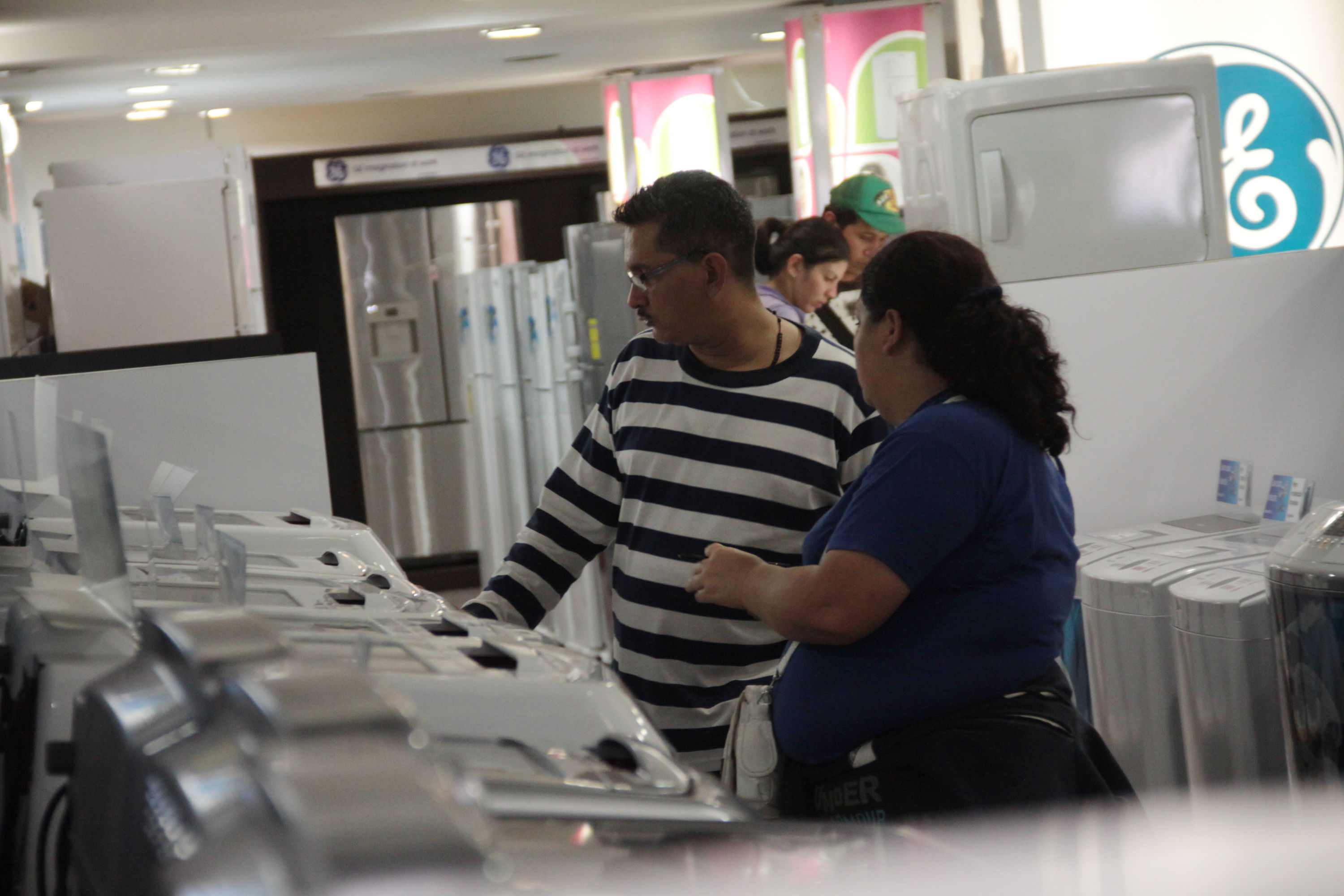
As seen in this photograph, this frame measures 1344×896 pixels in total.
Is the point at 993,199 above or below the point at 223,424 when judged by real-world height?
above

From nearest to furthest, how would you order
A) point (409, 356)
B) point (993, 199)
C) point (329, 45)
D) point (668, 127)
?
point (993, 199) < point (329, 45) < point (668, 127) < point (409, 356)

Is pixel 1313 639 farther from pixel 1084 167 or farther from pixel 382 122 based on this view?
pixel 382 122

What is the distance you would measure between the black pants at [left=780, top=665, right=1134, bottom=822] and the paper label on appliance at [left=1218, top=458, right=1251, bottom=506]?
1.68 m

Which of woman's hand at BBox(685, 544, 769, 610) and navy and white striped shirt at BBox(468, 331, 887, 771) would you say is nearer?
woman's hand at BBox(685, 544, 769, 610)

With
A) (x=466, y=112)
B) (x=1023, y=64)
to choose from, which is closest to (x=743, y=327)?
(x=1023, y=64)

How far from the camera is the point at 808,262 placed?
389 cm

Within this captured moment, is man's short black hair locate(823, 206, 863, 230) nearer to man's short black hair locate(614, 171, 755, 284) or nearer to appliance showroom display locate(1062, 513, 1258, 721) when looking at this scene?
appliance showroom display locate(1062, 513, 1258, 721)

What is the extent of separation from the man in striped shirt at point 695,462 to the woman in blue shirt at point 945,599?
12.0 inches

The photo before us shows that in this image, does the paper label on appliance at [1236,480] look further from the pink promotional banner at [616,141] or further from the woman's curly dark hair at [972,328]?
the pink promotional banner at [616,141]

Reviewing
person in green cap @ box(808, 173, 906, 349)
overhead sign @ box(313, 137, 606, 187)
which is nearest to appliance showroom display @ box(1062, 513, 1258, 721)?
person in green cap @ box(808, 173, 906, 349)

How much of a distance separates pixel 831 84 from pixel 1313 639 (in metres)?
4.48

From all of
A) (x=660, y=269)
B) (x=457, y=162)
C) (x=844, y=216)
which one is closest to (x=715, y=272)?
(x=660, y=269)

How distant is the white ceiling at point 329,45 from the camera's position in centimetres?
544

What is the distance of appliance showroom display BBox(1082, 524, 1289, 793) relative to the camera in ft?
8.29
